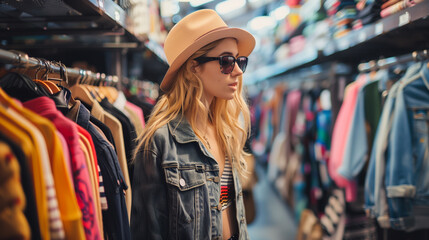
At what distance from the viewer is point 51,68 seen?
126 centimetres

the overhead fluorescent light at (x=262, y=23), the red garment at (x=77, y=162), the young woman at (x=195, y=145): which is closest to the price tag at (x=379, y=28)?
the young woman at (x=195, y=145)

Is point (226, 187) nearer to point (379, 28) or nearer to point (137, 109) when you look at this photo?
point (137, 109)

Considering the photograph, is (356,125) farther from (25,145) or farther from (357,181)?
(25,145)

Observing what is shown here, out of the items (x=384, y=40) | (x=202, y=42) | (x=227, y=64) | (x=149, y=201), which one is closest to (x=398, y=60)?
(x=384, y=40)

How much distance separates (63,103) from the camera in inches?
43.3

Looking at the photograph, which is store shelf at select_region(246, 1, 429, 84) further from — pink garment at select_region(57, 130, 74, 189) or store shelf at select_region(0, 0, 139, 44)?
pink garment at select_region(57, 130, 74, 189)

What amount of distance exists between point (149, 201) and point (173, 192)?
0.09m

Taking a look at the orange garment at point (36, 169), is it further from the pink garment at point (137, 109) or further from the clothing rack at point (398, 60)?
the clothing rack at point (398, 60)

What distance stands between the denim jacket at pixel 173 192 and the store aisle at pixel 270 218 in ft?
9.15

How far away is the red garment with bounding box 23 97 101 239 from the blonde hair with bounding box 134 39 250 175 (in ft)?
1.08

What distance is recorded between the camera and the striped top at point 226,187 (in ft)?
4.64

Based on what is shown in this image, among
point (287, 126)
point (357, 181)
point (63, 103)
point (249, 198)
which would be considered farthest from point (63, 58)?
point (287, 126)

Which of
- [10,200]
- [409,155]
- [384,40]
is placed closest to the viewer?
[10,200]

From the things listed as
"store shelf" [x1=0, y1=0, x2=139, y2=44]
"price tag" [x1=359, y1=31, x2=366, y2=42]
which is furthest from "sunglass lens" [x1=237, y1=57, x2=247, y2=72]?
"price tag" [x1=359, y1=31, x2=366, y2=42]
